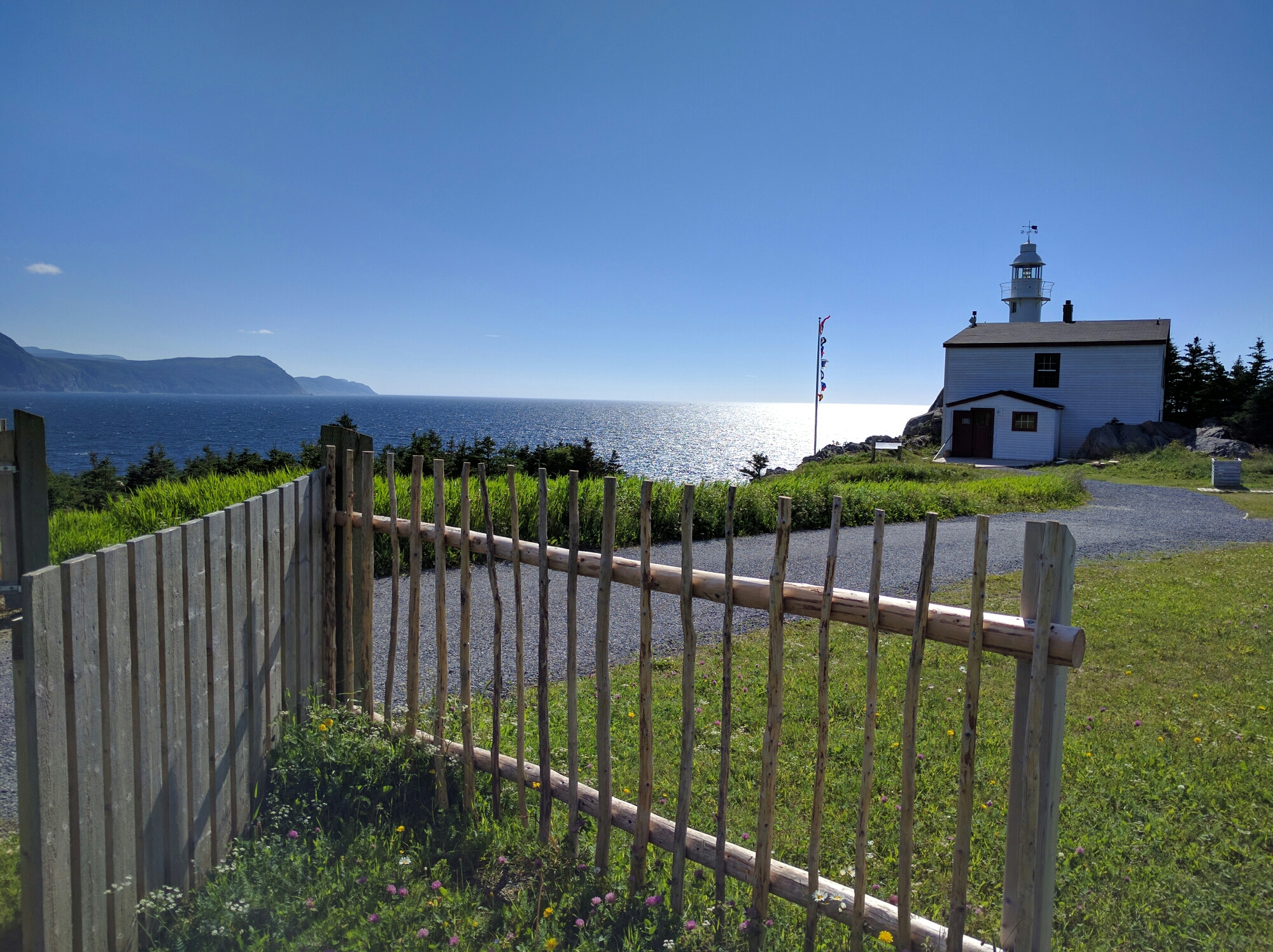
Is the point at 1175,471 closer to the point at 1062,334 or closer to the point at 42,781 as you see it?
the point at 1062,334

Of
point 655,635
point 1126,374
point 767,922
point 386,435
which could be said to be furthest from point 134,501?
point 386,435

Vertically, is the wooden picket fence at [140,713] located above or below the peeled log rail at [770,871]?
above

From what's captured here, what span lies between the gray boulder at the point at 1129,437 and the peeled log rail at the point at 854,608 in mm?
34350

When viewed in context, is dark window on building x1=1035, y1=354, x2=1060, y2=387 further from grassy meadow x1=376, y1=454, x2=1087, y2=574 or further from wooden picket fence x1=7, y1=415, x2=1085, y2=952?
wooden picket fence x1=7, y1=415, x2=1085, y2=952

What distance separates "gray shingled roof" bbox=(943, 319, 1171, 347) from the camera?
34656 millimetres

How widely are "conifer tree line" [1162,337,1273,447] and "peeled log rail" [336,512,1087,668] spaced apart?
3896 cm

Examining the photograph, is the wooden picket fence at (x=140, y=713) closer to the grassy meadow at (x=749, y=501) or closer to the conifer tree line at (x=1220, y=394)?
the grassy meadow at (x=749, y=501)

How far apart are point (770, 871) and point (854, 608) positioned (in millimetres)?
1081

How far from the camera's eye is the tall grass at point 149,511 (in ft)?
27.7

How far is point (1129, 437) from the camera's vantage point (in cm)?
3262

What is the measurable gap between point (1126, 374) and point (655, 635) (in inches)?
1390

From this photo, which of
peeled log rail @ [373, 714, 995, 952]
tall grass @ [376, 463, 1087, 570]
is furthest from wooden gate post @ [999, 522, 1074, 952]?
tall grass @ [376, 463, 1087, 570]

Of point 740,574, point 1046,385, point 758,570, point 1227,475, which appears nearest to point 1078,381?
point 1046,385

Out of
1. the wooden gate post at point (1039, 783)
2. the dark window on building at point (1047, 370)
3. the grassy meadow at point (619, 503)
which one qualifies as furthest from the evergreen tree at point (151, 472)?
the dark window on building at point (1047, 370)
